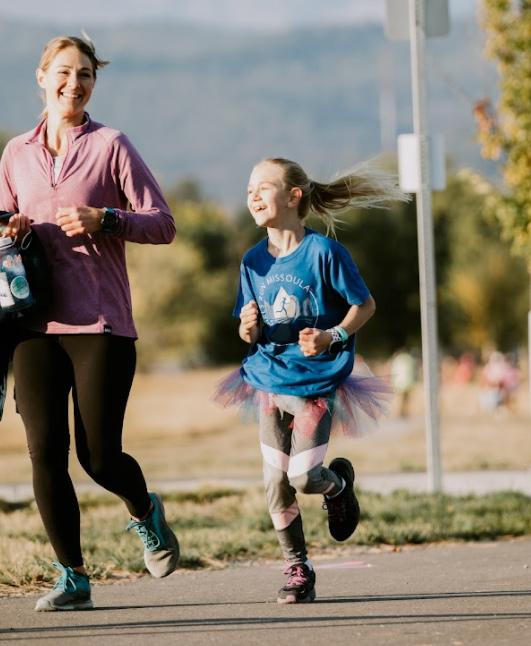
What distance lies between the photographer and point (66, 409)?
15.9 feet

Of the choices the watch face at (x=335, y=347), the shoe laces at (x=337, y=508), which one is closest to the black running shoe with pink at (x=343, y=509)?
the shoe laces at (x=337, y=508)

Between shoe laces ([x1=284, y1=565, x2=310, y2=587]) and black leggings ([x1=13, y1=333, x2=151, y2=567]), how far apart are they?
2.58 ft

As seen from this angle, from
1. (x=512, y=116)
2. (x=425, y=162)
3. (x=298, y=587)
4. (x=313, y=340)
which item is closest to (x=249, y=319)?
(x=313, y=340)

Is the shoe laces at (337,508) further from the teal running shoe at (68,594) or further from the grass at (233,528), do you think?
the grass at (233,528)

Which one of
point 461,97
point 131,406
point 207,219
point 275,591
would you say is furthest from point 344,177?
point 207,219

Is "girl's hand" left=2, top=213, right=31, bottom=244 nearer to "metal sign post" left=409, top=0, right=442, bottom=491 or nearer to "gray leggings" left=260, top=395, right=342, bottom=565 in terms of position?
"gray leggings" left=260, top=395, right=342, bottom=565

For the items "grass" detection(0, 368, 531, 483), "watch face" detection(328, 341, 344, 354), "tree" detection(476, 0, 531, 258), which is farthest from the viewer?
"grass" detection(0, 368, 531, 483)

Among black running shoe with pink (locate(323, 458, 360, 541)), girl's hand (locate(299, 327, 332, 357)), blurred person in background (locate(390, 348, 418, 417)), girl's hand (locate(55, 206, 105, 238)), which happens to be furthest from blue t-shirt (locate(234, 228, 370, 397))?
blurred person in background (locate(390, 348, 418, 417))

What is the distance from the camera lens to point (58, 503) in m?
4.86

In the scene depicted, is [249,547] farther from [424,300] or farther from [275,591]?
[424,300]

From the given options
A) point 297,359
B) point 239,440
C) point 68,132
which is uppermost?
point 68,132

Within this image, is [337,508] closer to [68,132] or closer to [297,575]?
[297,575]

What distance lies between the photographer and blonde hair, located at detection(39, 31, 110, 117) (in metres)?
4.93

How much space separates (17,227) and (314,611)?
186 cm
